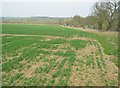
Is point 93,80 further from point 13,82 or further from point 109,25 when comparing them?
point 109,25

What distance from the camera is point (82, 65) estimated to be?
11453 mm

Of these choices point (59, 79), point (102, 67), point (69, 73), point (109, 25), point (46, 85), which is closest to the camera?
point (46, 85)

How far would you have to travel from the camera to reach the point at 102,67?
36.4 feet

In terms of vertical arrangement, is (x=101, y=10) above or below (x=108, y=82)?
above

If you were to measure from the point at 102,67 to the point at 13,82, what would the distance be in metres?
5.24

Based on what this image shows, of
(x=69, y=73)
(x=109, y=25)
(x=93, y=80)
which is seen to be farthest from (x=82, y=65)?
(x=109, y=25)

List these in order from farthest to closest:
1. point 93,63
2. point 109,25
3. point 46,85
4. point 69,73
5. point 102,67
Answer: point 109,25
point 93,63
point 102,67
point 69,73
point 46,85

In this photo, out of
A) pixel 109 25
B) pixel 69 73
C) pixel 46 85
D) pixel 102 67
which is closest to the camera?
pixel 46 85

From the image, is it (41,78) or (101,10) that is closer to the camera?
(41,78)

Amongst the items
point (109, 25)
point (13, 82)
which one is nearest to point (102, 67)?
point (13, 82)

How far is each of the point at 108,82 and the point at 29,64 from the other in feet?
15.0

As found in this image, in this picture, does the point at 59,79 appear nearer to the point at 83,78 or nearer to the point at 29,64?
the point at 83,78

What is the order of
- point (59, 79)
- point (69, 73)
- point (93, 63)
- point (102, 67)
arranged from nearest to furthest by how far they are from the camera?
point (59, 79)
point (69, 73)
point (102, 67)
point (93, 63)

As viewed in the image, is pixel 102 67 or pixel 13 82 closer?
pixel 13 82
